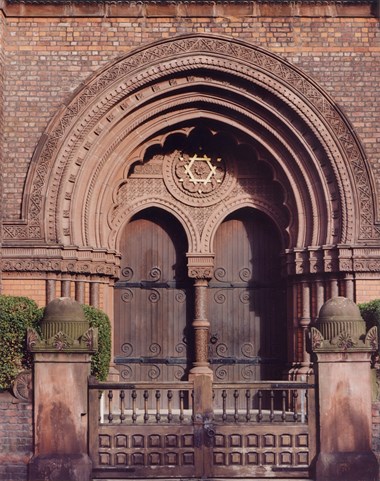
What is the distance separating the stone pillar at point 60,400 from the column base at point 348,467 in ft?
8.05

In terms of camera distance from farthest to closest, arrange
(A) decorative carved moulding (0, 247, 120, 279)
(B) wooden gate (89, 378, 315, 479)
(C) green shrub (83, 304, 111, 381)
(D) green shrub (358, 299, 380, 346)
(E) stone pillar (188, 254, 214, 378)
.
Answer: (E) stone pillar (188, 254, 214, 378) → (A) decorative carved moulding (0, 247, 120, 279) → (C) green shrub (83, 304, 111, 381) → (D) green shrub (358, 299, 380, 346) → (B) wooden gate (89, 378, 315, 479)

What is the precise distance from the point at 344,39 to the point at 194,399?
6.49 m

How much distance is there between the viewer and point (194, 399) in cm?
1036

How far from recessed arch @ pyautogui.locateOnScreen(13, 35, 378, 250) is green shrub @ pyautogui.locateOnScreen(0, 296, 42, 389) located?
2050 millimetres

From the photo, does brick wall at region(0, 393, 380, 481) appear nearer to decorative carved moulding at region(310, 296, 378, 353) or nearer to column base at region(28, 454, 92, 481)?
column base at region(28, 454, 92, 481)

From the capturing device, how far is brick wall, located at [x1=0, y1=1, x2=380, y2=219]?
14023 millimetres

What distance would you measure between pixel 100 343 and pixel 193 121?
4064mm

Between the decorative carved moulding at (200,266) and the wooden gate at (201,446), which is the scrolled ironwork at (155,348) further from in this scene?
the wooden gate at (201,446)

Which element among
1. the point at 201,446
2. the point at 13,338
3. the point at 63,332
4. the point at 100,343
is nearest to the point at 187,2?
the point at 100,343

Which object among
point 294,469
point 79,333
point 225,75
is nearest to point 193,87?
point 225,75

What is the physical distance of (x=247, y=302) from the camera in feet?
50.5

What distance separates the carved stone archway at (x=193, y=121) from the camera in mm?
13781

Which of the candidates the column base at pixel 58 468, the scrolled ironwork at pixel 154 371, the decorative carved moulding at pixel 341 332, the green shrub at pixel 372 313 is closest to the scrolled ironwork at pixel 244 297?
the scrolled ironwork at pixel 154 371

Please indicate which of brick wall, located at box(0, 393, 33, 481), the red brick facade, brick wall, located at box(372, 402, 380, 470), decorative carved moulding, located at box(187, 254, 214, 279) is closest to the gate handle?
brick wall, located at box(372, 402, 380, 470)
